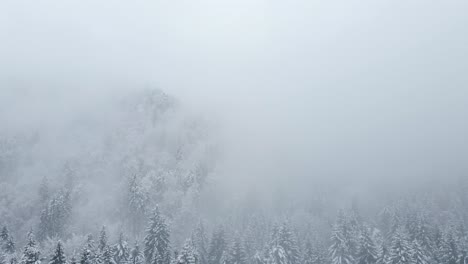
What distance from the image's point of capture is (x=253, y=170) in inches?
6599

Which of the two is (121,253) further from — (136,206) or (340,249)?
(136,206)

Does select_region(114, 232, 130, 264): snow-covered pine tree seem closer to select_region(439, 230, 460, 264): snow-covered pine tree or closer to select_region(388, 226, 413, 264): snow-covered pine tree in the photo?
select_region(388, 226, 413, 264): snow-covered pine tree

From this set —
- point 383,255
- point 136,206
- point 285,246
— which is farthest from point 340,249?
point 136,206

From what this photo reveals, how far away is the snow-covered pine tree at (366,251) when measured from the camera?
6303 cm

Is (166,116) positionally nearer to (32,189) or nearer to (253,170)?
(253,170)

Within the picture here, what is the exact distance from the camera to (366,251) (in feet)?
208

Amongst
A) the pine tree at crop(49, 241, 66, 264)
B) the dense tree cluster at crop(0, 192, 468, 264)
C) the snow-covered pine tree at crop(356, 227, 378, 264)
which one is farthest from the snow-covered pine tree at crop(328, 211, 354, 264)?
the pine tree at crop(49, 241, 66, 264)

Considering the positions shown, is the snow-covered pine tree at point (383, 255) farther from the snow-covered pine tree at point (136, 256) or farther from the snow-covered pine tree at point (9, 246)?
the snow-covered pine tree at point (9, 246)

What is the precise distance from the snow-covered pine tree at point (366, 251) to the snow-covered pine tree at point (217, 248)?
29.8 metres

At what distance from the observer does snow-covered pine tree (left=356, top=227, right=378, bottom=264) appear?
207 ft

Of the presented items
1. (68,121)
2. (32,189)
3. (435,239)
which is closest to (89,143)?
(68,121)

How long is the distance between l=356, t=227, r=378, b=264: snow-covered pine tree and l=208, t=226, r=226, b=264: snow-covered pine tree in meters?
29.8

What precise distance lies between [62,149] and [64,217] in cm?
5377

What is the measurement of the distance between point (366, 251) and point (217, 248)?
3206cm
